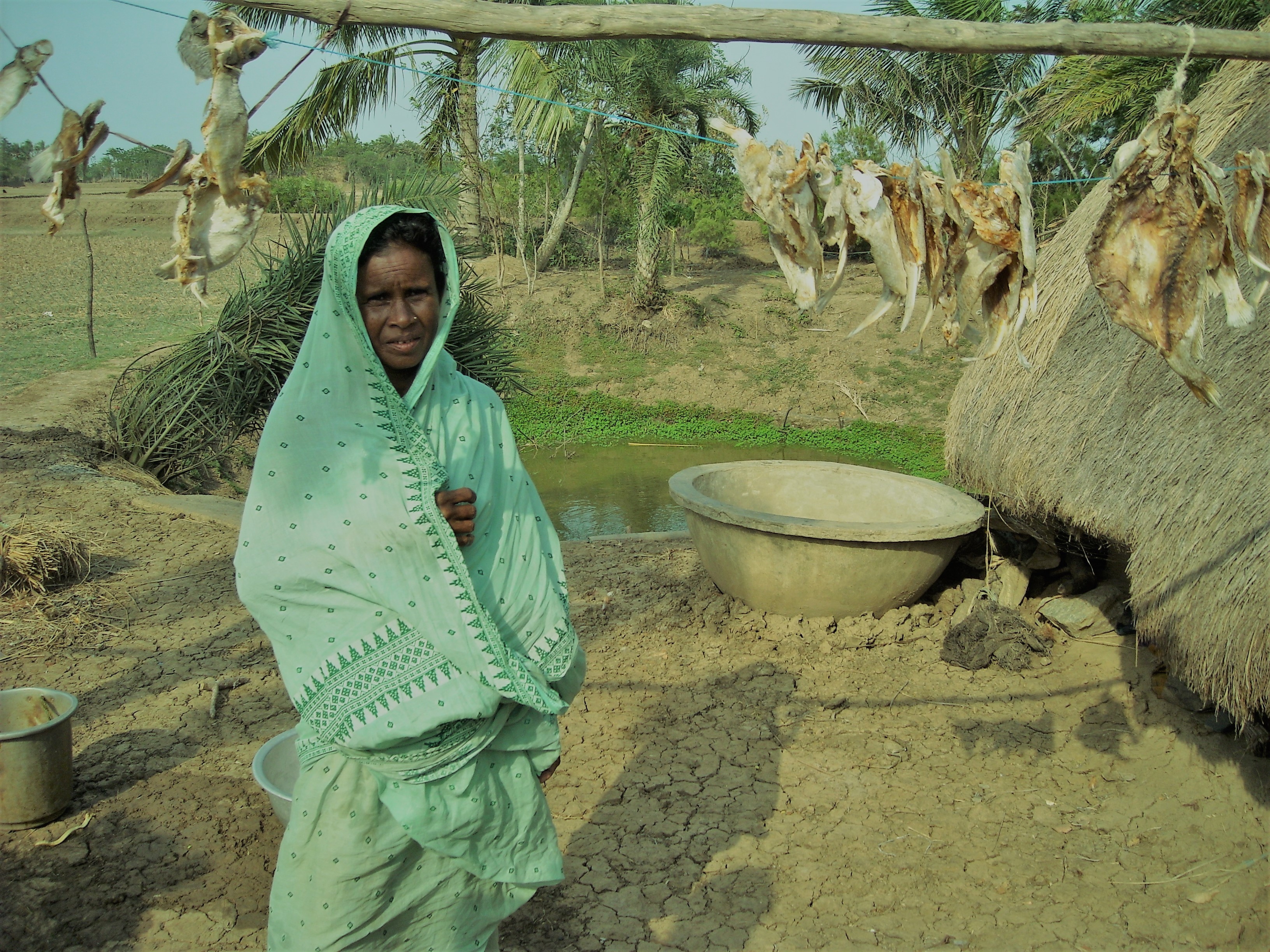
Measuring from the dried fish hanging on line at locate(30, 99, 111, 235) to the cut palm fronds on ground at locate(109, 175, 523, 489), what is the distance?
4.95 meters

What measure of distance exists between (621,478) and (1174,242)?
9528mm

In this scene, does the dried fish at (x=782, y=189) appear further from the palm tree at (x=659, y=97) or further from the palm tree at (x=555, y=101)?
the palm tree at (x=659, y=97)

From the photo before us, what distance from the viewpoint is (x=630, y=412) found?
49.0 ft

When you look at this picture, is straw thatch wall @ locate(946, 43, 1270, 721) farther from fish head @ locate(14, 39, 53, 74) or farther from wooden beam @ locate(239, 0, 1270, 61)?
fish head @ locate(14, 39, 53, 74)

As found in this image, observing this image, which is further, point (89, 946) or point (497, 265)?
point (497, 265)

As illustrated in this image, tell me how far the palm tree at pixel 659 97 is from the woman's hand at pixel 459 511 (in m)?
13.1

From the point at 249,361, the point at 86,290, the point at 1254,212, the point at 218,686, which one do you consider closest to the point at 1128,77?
the point at 249,361

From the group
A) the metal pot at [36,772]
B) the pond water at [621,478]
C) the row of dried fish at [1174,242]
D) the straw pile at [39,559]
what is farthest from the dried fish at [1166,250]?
the pond water at [621,478]

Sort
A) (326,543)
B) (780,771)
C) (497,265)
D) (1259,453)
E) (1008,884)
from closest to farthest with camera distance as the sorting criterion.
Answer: (326,543) < (1008,884) < (1259,453) < (780,771) < (497,265)

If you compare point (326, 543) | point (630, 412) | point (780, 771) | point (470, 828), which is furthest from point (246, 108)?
point (630, 412)

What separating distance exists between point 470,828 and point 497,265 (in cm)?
1956

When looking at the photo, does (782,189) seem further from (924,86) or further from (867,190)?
(924,86)

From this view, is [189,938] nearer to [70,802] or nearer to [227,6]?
[70,802]

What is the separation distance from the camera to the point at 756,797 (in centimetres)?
352
